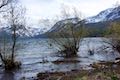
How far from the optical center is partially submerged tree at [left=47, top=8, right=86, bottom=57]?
52.4 m

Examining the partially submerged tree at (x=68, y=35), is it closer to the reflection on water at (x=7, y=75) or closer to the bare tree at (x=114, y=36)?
the bare tree at (x=114, y=36)

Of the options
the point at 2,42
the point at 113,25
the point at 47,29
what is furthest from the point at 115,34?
the point at 2,42

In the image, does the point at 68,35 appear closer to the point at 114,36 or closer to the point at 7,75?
the point at 114,36

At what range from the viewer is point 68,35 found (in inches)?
2098

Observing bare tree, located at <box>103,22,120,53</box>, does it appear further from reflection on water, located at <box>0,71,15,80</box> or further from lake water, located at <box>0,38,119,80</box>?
reflection on water, located at <box>0,71,15,80</box>

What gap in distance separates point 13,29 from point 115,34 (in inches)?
685

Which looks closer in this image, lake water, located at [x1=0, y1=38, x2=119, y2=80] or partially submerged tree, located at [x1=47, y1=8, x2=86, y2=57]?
lake water, located at [x1=0, y1=38, x2=119, y2=80]

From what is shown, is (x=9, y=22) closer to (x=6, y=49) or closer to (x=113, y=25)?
(x=6, y=49)

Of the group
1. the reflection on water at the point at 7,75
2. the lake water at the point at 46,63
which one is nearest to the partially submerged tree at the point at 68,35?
the lake water at the point at 46,63

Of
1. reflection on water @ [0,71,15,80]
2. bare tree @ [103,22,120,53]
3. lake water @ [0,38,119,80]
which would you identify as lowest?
reflection on water @ [0,71,15,80]

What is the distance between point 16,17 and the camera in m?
34.5

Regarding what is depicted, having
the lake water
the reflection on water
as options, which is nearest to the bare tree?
the lake water

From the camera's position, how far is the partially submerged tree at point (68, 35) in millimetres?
52375

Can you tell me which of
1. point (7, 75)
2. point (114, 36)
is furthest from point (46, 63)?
point (114, 36)
